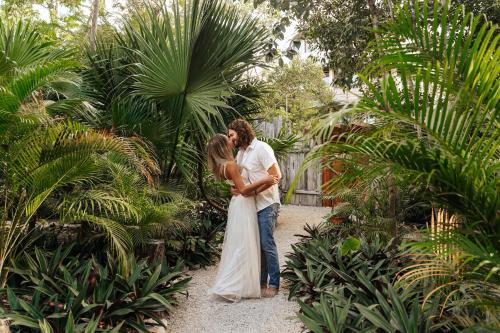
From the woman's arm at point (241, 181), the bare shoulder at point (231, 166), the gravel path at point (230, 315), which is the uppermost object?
the bare shoulder at point (231, 166)

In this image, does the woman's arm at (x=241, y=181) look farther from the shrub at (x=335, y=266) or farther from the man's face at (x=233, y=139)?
the shrub at (x=335, y=266)

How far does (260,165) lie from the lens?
4680 millimetres

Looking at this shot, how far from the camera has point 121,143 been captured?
378 cm

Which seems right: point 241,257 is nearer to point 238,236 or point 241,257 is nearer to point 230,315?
point 238,236

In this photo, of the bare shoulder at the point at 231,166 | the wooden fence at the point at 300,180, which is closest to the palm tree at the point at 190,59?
the bare shoulder at the point at 231,166

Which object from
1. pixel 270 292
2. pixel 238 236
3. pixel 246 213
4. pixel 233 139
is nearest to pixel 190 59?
pixel 233 139

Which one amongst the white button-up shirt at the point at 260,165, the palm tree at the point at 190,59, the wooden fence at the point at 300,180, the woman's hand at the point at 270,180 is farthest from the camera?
the wooden fence at the point at 300,180

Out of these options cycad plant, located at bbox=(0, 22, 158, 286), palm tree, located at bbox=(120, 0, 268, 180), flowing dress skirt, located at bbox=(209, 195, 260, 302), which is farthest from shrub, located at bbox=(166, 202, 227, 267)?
cycad plant, located at bbox=(0, 22, 158, 286)

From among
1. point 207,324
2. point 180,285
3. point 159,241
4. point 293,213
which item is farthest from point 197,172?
point 293,213

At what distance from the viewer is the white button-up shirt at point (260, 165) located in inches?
182

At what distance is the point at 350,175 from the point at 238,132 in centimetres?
238

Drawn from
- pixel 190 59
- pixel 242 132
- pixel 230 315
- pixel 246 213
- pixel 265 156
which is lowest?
pixel 230 315

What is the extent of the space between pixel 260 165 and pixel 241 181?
260 mm

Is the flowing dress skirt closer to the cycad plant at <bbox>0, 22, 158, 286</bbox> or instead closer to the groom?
the groom
